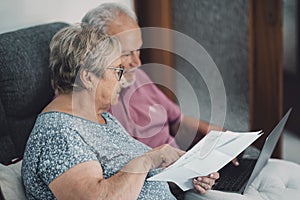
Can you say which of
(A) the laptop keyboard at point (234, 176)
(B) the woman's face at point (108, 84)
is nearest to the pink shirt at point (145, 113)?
(A) the laptop keyboard at point (234, 176)

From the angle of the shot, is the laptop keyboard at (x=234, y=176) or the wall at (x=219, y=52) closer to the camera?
the laptop keyboard at (x=234, y=176)

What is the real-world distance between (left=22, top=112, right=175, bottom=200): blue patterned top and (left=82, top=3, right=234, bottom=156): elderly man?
417 mm

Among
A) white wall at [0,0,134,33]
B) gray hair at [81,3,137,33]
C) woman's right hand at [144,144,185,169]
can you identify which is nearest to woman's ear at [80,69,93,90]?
woman's right hand at [144,144,185,169]

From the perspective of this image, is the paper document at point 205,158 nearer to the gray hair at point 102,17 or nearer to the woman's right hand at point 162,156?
the woman's right hand at point 162,156

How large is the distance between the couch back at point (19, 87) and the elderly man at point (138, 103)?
244 millimetres

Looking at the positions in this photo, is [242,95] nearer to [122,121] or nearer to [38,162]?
[122,121]

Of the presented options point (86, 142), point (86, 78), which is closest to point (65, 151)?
point (86, 142)

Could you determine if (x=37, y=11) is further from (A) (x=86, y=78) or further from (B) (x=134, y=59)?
(A) (x=86, y=78)

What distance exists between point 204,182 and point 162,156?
0.66 feet

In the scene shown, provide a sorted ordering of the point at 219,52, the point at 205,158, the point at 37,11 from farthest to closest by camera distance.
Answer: the point at 219,52 → the point at 37,11 → the point at 205,158

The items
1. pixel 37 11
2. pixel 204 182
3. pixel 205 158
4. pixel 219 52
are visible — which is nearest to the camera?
pixel 205 158

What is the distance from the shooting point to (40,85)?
2.06 m

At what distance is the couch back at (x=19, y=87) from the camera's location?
1.97m

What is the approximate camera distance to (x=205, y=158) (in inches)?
67.7
